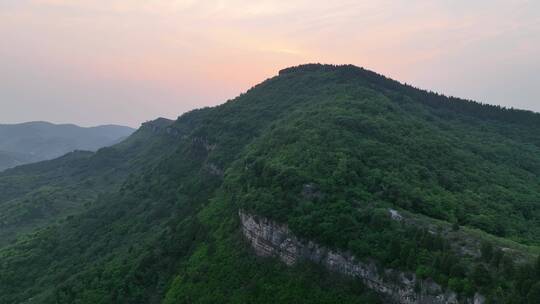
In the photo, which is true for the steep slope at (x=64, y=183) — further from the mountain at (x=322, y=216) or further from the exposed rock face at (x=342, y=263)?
the exposed rock face at (x=342, y=263)

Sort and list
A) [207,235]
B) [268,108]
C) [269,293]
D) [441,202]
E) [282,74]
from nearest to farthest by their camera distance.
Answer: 1. [269,293]
2. [441,202]
3. [207,235]
4. [268,108]
5. [282,74]

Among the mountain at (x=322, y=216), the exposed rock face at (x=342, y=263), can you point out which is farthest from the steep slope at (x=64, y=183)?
the exposed rock face at (x=342, y=263)

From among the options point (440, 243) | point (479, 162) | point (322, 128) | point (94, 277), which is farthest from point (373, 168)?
point (94, 277)

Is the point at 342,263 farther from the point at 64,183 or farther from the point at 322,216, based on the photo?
the point at 64,183

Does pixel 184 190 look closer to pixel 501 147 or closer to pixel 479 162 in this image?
pixel 479 162

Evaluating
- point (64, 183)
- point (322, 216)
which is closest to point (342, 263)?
point (322, 216)
